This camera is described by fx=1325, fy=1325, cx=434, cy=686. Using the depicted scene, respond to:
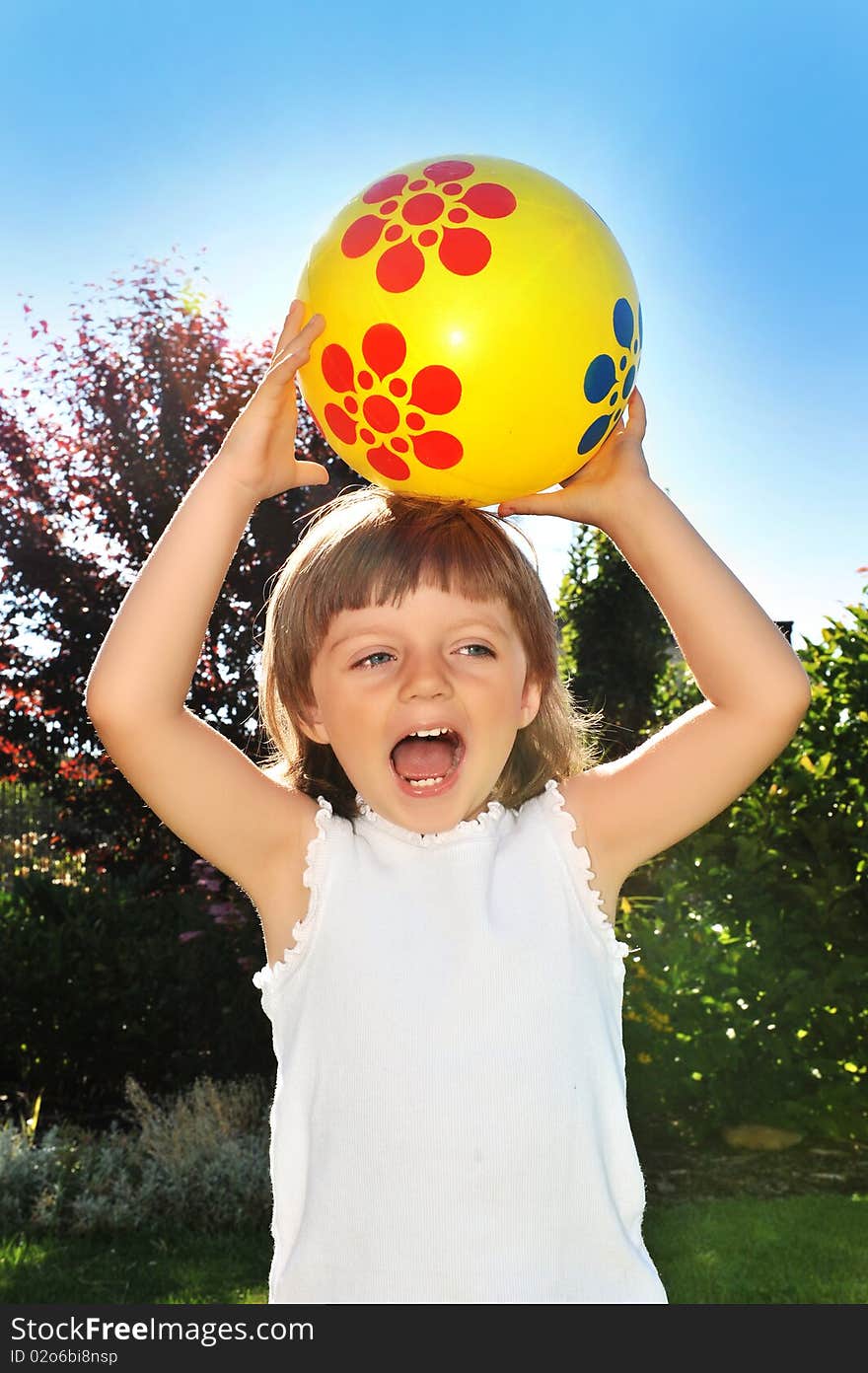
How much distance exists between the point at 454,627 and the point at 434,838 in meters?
0.40

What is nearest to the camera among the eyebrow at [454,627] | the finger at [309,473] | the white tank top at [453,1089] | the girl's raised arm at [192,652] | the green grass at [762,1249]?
the white tank top at [453,1089]

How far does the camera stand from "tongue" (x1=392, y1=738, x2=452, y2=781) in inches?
95.5

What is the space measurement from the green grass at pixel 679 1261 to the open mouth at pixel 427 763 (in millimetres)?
3146

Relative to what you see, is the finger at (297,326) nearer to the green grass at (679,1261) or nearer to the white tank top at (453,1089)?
the white tank top at (453,1089)

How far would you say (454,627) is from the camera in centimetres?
247

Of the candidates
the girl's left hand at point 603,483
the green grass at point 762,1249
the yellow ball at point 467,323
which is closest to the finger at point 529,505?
the girl's left hand at point 603,483

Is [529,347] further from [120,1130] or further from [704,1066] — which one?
[120,1130]

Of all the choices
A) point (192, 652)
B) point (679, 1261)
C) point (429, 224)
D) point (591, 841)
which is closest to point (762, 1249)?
point (679, 1261)

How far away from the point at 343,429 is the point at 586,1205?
4.69 ft

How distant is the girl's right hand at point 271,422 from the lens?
7.78ft

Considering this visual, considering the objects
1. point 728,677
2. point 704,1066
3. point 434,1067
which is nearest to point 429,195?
point 728,677

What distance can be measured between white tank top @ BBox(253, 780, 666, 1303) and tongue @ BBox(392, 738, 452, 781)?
17 centimetres

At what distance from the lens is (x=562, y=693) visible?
2.98 m

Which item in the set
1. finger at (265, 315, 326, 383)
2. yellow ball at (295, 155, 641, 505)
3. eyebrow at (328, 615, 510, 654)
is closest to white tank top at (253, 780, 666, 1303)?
eyebrow at (328, 615, 510, 654)
